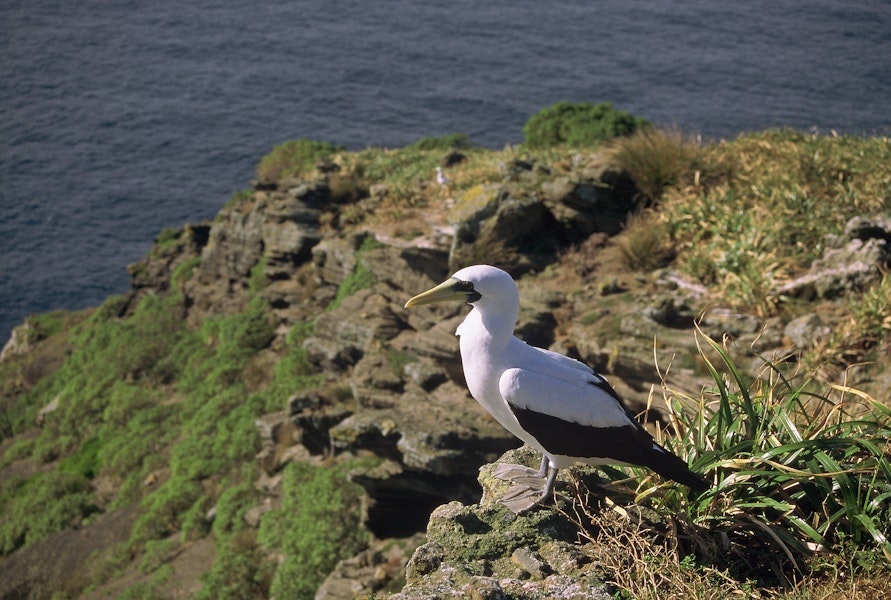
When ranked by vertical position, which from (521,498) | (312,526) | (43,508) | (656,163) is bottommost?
(43,508)

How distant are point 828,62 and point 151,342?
4694 cm

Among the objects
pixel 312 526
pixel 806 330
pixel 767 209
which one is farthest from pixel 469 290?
pixel 767 209

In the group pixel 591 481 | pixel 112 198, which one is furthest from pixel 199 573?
pixel 112 198

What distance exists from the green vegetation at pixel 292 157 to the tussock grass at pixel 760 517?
2240 centimetres

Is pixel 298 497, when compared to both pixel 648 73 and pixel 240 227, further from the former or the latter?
pixel 648 73

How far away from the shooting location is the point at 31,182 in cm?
4731

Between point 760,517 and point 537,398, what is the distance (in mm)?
1761

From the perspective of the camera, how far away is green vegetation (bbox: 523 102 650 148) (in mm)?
24297

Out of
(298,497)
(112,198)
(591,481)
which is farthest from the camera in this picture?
(112,198)

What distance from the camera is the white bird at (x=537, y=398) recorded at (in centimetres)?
502

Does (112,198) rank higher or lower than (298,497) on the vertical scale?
lower

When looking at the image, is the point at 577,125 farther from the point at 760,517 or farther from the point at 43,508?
the point at 760,517

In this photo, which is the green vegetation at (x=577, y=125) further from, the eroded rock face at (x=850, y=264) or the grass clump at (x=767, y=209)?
the eroded rock face at (x=850, y=264)

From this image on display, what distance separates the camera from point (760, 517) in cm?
514
